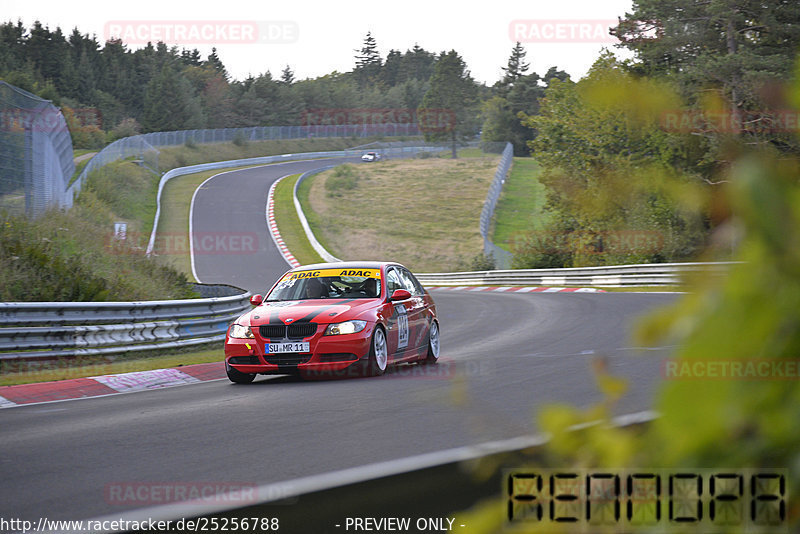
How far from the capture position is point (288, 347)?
11.1 m

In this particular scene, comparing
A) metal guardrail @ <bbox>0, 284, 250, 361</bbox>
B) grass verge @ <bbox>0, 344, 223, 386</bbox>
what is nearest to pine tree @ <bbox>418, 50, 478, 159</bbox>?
metal guardrail @ <bbox>0, 284, 250, 361</bbox>

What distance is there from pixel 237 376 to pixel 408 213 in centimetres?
5368

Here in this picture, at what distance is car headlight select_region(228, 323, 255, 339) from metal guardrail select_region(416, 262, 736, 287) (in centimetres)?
1888

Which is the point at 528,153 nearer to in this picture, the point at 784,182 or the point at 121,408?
the point at 121,408

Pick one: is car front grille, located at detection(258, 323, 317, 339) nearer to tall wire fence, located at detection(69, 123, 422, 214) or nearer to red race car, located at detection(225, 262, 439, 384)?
red race car, located at detection(225, 262, 439, 384)

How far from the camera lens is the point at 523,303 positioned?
27.2m

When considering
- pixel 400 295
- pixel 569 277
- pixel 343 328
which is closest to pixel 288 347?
pixel 343 328

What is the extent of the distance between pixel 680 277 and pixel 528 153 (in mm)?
117163

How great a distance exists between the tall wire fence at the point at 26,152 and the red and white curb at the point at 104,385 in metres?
6.58

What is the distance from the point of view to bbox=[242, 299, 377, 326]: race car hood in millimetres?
11148

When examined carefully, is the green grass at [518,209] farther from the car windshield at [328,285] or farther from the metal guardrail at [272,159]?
the car windshield at [328,285]

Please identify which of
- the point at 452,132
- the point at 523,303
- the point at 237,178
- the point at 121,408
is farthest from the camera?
the point at 452,132

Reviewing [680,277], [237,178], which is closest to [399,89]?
[237,178]

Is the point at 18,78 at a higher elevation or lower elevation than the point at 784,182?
higher
